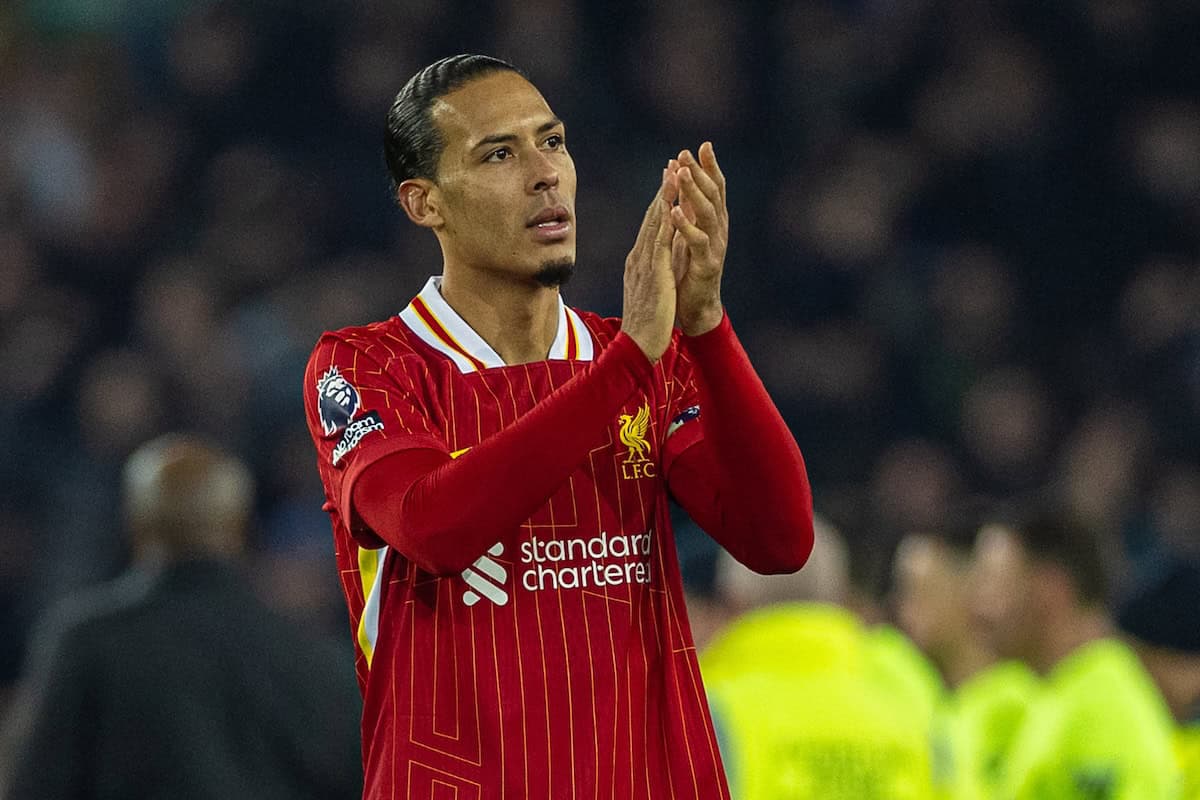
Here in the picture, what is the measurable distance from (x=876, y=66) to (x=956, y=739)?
5.28 metres

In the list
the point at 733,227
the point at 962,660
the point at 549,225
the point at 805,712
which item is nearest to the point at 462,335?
the point at 549,225

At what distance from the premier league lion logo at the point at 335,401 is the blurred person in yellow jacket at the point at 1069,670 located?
7.58 feet

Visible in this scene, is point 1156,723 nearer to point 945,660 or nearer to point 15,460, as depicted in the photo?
point 945,660

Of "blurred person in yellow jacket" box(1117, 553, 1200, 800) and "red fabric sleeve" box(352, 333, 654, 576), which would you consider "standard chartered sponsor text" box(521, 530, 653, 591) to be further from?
"blurred person in yellow jacket" box(1117, 553, 1200, 800)

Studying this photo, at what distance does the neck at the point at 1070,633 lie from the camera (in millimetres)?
5289

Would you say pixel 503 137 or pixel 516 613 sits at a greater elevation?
pixel 503 137

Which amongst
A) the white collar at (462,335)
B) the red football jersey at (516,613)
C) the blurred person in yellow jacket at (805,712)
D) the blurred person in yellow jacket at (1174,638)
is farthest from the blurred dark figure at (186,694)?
the blurred person in yellow jacket at (1174,638)

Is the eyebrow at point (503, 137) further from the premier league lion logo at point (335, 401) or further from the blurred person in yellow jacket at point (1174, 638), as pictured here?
the blurred person in yellow jacket at point (1174, 638)

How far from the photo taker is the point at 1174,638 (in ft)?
16.3

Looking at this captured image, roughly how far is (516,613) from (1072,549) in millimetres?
2982

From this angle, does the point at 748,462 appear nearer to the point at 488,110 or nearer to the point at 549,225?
the point at 549,225

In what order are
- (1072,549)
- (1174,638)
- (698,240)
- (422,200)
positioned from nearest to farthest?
(698,240) < (422,200) < (1174,638) < (1072,549)

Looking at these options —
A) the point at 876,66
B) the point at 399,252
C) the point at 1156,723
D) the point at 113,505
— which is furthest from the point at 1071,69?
the point at 1156,723

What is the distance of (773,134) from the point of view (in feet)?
32.5
